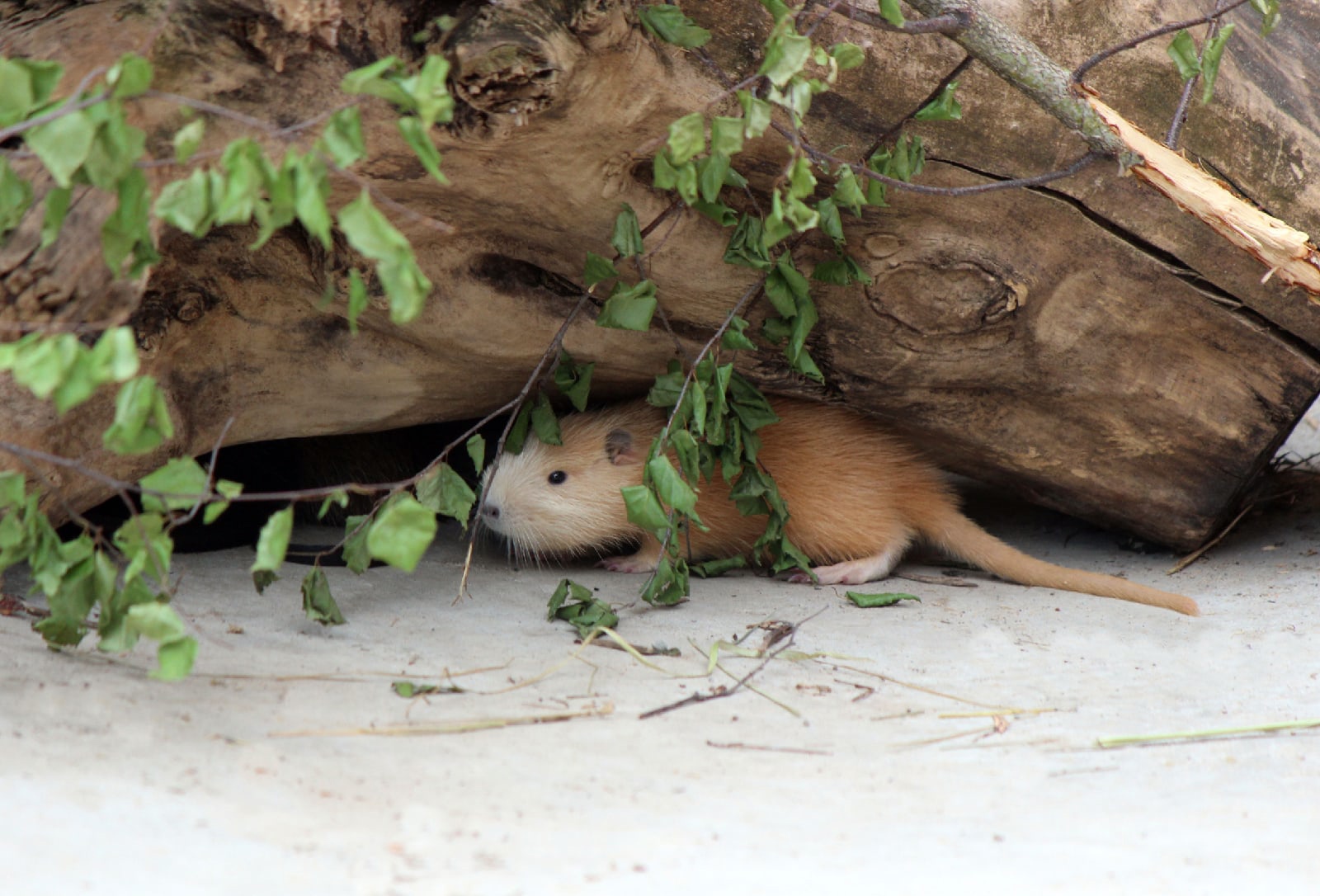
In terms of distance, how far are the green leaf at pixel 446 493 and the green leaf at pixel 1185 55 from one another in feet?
7.25

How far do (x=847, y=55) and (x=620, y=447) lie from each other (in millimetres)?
2264

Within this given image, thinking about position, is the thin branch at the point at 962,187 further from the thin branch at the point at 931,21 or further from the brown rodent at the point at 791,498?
the brown rodent at the point at 791,498

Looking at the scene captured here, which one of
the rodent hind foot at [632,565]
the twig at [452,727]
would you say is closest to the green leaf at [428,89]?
the twig at [452,727]

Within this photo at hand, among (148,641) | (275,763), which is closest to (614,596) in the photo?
(148,641)

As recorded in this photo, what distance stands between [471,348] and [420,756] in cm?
157

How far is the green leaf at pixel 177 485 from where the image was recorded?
1.98 m

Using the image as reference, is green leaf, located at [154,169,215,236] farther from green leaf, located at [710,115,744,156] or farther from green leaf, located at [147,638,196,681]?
green leaf, located at [710,115,744,156]

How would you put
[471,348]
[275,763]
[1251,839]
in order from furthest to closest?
[471,348]
[275,763]
[1251,839]

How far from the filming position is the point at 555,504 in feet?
14.4

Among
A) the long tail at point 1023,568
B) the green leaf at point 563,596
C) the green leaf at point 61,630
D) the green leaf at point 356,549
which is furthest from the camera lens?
the long tail at point 1023,568

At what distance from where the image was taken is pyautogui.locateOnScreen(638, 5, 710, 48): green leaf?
2576 mm

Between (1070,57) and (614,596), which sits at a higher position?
(1070,57)

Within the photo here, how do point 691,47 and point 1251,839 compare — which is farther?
point 691,47

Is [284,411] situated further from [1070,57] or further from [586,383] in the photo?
[1070,57]
